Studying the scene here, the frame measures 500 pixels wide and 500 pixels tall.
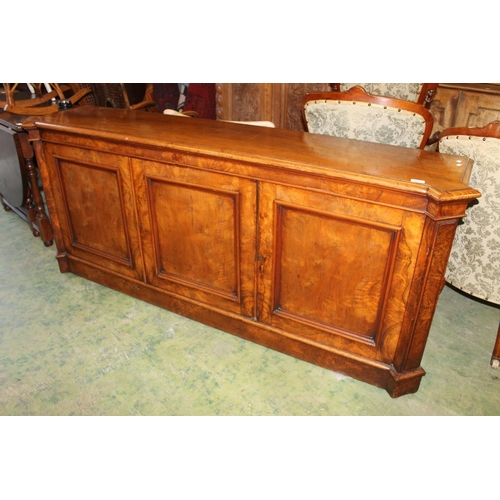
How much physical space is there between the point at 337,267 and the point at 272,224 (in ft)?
0.98

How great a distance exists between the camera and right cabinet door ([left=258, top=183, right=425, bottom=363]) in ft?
5.09

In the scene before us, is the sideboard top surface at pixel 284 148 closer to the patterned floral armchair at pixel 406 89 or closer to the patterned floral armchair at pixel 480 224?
the patterned floral armchair at pixel 480 224

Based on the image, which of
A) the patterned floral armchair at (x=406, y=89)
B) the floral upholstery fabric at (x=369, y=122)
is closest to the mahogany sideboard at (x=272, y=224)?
the floral upholstery fabric at (x=369, y=122)

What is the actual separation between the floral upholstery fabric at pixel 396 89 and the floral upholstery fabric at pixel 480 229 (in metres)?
0.65

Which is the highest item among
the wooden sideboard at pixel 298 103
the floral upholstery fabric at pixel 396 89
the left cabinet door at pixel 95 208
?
the floral upholstery fabric at pixel 396 89

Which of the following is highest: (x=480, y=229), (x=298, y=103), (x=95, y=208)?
(x=298, y=103)

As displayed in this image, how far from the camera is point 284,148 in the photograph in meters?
1.77

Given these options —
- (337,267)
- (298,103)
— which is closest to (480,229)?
(337,267)

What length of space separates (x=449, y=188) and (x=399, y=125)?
772mm

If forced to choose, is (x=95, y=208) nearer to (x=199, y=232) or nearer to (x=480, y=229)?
(x=199, y=232)

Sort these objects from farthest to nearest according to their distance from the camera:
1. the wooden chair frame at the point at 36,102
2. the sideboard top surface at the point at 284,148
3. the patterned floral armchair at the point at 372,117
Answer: the wooden chair frame at the point at 36,102
the patterned floral armchair at the point at 372,117
the sideboard top surface at the point at 284,148

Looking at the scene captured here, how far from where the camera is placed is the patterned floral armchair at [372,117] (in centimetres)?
203

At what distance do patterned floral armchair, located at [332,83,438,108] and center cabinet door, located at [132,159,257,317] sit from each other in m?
1.00

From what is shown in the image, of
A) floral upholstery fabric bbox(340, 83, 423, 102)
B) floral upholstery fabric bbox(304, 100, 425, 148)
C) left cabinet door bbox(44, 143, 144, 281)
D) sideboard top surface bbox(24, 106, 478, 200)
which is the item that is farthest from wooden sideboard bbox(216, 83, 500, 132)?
left cabinet door bbox(44, 143, 144, 281)
